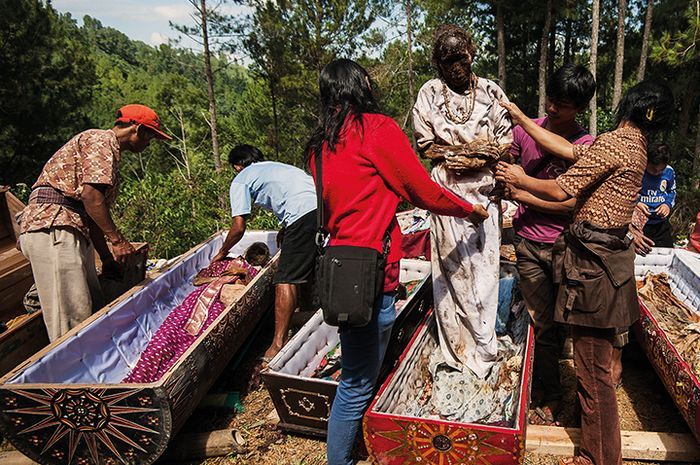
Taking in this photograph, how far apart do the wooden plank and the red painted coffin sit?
499 mm

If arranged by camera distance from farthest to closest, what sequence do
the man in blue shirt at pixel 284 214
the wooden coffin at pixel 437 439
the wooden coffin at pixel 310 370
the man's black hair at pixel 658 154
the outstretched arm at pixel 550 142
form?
the man's black hair at pixel 658 154
the man in blue shirt at pixel 284 214
the wooden coffin at pixel 310 370
the outstretched arm at pixel 550 142
the wooden coffin at pixel 437 439

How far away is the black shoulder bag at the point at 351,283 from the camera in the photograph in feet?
6.04

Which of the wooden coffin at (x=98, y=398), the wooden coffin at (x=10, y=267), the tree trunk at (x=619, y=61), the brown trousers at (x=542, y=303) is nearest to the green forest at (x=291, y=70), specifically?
the tree trunk at (x=619, y=61)

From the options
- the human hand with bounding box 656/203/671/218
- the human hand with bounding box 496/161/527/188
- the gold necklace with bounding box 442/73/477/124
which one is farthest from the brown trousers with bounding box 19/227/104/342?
the human hand with bounding box 656/203/671/218

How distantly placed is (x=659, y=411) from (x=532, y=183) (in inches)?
75.4

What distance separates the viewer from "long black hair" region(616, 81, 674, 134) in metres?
2.05

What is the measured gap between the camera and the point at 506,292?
138 inches

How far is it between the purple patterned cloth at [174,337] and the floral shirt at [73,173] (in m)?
0.96

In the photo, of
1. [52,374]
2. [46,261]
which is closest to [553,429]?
[52,374]

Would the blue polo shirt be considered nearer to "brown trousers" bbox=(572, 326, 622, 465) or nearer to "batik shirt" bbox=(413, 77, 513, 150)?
"batik shirt" bbox=(413, 77, 513, 150)

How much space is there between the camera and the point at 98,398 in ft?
7.40

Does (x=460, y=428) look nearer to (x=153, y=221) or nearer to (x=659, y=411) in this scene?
(x=659, y=411)

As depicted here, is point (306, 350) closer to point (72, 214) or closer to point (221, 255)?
point (221, 255)

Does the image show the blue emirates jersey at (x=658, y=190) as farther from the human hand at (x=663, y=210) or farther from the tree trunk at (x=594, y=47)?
the tree trunk at (x=594, y=47)
